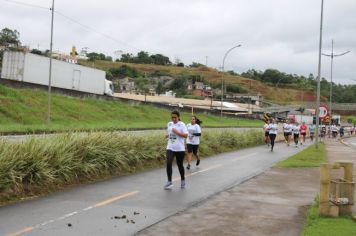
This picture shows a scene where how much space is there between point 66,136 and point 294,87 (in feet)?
618

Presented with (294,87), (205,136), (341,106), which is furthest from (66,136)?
(294,87)

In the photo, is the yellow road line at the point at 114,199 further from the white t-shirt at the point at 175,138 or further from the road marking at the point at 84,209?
the white t-shirt at the point at 175,138

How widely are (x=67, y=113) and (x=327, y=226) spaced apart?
33.3 meters

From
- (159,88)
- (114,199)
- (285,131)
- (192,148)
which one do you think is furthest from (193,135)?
(159,88)

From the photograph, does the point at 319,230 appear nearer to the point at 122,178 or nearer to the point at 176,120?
the point at 176,120

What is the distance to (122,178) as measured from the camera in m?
13.4

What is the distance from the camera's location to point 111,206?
9578mm

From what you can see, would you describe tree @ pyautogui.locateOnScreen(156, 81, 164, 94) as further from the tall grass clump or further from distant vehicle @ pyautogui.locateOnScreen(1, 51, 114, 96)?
the tall grass clump

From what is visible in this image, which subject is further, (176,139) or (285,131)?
(285,131)

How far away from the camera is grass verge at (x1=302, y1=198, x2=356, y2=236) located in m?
7.70

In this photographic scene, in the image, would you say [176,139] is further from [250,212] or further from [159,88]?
[159,88]

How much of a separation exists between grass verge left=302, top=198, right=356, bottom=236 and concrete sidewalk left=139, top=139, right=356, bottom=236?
166 millimetres

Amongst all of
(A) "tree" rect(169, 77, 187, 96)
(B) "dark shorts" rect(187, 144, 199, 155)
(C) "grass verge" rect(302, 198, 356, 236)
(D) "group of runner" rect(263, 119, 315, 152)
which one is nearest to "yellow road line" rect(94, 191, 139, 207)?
(C) "grass verge" rect(302, 198, 356, 236)

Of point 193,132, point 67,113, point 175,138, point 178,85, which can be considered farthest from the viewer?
point 178,85
